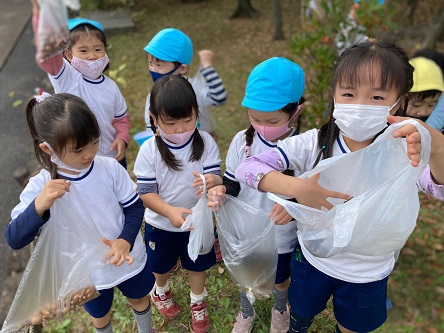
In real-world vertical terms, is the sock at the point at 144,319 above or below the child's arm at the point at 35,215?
below

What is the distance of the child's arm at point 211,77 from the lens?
313 cm

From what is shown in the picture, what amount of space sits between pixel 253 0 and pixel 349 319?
11.8 meters

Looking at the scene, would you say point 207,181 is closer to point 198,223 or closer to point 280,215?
point 198,223

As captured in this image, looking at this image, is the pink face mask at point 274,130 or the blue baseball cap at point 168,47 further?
the blue baseball cap at point 168,47

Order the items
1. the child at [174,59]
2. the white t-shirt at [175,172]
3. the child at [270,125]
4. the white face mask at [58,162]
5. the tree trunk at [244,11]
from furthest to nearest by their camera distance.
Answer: the tree trunk at [244,11] → the child at [174,59] → the white t-shirt at [175,172] → the child at [270,125] → the white face mask at [58,162]

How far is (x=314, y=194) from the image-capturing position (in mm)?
1583

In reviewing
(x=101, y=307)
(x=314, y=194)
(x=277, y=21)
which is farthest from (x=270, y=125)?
(x=277, y=21)

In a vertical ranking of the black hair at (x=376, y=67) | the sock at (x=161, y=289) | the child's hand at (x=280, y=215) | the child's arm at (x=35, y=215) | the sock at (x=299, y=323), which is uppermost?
the black hair at (x=376, y=67)

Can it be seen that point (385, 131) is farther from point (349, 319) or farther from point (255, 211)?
point (349, 319)

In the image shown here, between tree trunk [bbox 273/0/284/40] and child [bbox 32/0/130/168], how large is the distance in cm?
648

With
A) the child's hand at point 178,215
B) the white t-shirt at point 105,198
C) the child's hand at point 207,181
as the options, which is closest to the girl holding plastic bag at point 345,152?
→ the child's hand at point 207,181

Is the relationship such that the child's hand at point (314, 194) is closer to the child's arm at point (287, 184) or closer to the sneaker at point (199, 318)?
the child's arm at point (287, 184)

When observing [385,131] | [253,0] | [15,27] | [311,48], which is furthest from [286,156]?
[253,0]

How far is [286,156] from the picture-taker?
1.76m
